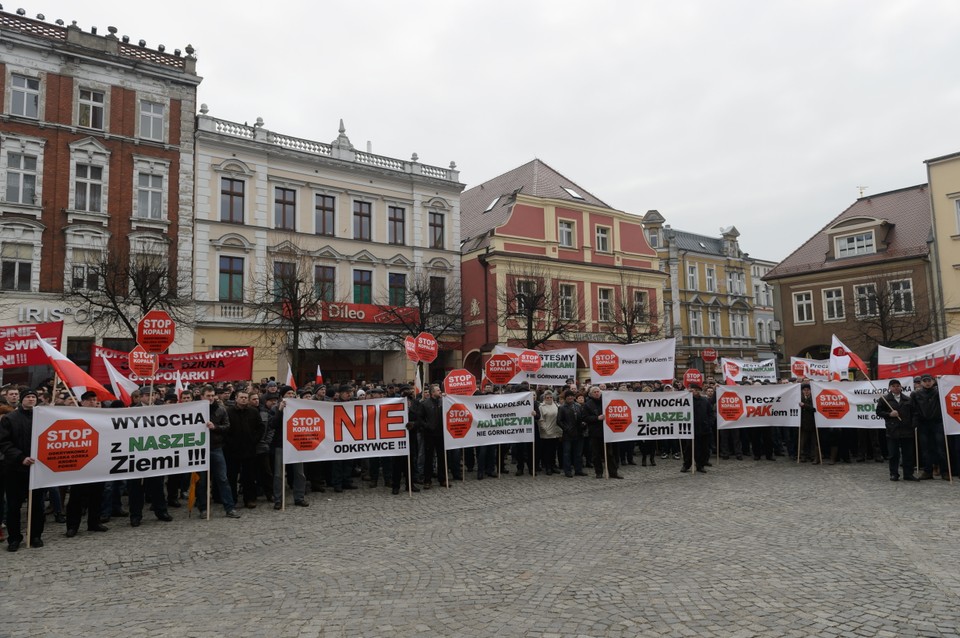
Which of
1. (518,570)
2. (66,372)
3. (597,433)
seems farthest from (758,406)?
(66,372)

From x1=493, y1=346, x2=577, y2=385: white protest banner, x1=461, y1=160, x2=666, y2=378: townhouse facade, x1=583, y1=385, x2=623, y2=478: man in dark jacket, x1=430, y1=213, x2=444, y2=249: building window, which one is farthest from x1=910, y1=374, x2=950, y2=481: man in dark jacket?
x1=430, y1=213, x2=444, y2=249: building window

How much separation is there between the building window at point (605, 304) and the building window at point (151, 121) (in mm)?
24594

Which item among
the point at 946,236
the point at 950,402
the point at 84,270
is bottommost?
the point at 950,402

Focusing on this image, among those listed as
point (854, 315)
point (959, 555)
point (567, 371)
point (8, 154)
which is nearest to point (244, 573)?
point (959, 555)

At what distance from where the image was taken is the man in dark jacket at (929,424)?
505 inches

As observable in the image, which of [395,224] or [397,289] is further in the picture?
[395,224]

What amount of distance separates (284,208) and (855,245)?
33.8 m

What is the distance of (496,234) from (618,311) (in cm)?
851

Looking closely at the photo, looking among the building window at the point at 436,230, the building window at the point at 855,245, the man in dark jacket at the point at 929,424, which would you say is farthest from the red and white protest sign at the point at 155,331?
the building window at the point at 855,245

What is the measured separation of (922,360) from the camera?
15.4 meters

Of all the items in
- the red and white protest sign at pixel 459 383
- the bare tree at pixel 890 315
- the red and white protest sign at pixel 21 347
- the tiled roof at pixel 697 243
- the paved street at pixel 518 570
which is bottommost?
the paved street at pixel 518 570

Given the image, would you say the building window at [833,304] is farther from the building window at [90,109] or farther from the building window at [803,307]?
the building window at [90,109]

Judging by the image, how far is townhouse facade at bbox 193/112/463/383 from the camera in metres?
29.5

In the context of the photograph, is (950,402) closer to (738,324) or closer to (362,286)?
(362,286)
